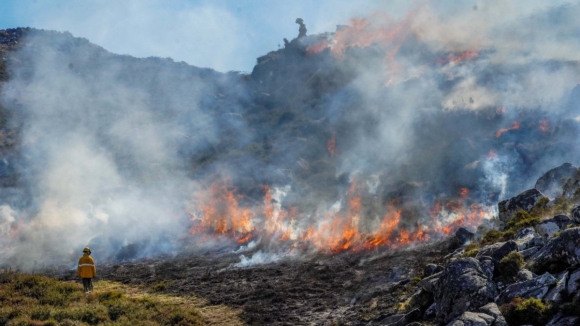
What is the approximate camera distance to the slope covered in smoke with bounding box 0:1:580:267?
46.6 m

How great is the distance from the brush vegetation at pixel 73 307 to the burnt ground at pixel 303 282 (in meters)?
3.30

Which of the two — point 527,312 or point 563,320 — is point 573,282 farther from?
point 527,312

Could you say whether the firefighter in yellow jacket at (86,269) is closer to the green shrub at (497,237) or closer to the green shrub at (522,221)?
the green shrub at (497,237)

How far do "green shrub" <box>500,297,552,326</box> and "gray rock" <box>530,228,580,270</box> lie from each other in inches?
86.7

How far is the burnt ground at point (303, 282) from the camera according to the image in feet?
64.9

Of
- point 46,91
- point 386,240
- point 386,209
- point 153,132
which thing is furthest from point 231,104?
point 386,240

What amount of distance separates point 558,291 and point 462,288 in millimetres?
2685

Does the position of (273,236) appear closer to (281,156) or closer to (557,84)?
(281,156)

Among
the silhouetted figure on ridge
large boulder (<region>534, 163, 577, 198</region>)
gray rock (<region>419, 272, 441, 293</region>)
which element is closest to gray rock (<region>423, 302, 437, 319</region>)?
gray rock (<region>419, 272, 441, 293</region>)

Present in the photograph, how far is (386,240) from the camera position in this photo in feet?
113

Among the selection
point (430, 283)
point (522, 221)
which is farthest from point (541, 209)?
point (430, 283)

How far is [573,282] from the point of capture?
1246 centimetres

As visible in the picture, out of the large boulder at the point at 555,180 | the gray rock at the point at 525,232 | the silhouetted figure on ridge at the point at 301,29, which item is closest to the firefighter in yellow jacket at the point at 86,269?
the gray rock at the point at 525,232

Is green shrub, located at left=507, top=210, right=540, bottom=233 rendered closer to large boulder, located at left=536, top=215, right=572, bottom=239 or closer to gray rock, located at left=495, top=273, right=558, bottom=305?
large boulder, located at left=536, top=215, right=572, bottom=239
